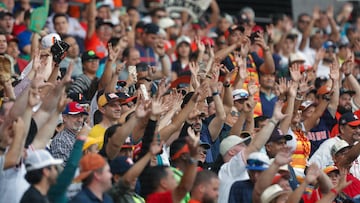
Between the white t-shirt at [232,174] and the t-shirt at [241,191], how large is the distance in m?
0.17

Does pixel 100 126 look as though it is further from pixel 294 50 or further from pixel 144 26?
pixel 294 50

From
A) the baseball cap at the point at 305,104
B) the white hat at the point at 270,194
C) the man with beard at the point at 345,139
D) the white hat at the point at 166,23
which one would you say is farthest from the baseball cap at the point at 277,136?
the white hat at the point at 166,23

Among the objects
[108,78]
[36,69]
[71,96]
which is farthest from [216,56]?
[36,69]

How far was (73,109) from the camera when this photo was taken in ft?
38.8

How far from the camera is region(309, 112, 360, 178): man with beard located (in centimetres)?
1332

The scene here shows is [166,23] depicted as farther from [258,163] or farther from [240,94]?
[258,163]

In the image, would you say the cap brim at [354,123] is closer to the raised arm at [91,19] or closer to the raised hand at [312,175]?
the raised hand at [312,175]

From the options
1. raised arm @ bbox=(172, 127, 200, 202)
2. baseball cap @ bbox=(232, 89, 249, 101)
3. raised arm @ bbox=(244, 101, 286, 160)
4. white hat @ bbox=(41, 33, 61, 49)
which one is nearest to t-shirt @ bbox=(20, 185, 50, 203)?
raised arm @ bbox=(172, 127, 200, 202)

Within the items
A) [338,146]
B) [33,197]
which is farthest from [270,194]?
[338,146]

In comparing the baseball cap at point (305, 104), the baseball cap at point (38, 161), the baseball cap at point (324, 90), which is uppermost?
the baseball cap at point (38, 161)

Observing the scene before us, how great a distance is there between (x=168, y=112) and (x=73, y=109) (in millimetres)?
1046

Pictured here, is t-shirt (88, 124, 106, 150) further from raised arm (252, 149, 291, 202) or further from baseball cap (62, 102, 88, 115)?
raised arm (252, 149, 291, 202)

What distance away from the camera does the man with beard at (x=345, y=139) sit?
13320mm

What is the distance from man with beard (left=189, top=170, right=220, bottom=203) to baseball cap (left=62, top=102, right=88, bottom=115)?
8.57ft
